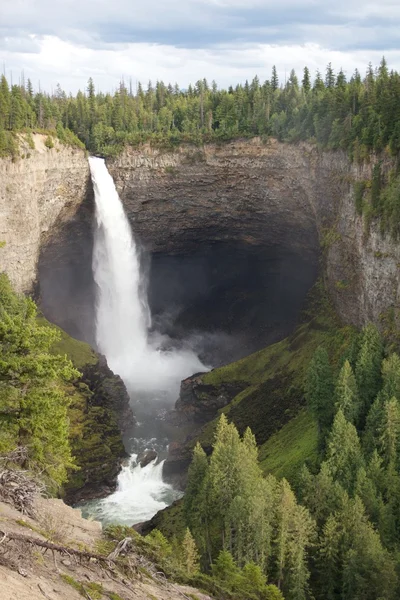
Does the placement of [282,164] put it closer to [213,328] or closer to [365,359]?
[213,328]

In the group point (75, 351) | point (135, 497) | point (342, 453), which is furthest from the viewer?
point (75, 351)

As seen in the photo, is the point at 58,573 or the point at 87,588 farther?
the point at 58,573

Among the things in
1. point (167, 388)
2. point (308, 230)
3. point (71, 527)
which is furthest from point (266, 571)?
point (308, 230)

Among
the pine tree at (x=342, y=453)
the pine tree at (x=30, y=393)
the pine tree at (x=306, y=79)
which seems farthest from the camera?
the pine tree at (x=306, y=79)

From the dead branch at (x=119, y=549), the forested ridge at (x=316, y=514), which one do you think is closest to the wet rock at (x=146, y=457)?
the forested ridge at (x=316, y=514)

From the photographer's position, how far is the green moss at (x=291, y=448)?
151 feet

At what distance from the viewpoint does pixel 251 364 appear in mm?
72875

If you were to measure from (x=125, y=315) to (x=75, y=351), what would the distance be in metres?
16.1

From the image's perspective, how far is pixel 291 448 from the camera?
50.9 metres

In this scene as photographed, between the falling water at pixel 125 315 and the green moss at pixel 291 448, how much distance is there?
23553 millimetres

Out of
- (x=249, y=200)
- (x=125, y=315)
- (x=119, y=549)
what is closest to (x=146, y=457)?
(x=125, y=315)

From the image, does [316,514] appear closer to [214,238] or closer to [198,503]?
[198,503]

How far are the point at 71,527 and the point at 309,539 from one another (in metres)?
16.5

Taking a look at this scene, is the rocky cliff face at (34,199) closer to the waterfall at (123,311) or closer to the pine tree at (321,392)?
the waterfall at (123,311)
